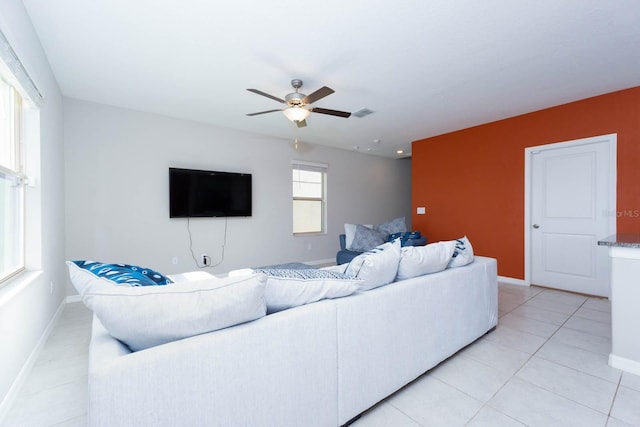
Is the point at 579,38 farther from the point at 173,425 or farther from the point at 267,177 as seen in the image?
the point at 267,177

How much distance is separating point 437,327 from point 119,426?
1722 millimetres

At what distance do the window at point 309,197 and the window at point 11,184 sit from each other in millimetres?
3794

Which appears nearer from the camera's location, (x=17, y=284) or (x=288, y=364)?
(x=288, y=364)

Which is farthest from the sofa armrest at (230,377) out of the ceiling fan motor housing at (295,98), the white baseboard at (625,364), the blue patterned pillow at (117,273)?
the ceiling fan motor housing at (295,98)

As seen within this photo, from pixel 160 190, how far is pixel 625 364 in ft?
16.6

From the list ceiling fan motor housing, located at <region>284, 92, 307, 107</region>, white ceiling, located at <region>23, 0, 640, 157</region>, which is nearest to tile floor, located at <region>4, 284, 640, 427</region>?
white ceiling, located at <region>23, 0, 640, 157</region>

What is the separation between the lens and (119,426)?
82 cm

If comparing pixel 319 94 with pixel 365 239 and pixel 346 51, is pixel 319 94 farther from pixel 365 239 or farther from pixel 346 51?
pixel 365 239

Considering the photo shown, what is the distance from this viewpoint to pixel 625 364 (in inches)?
75.2

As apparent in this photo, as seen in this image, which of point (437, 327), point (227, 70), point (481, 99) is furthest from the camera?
point (481, 99)

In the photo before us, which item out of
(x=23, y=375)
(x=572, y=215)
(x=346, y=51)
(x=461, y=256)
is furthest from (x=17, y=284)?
Result: (x=572, y=215)

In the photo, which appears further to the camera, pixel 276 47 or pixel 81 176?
pixel 81 176

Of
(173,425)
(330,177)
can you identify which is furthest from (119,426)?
(330,177)

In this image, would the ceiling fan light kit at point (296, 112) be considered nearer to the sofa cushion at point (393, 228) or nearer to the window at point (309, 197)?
the window at point (309, 197)
